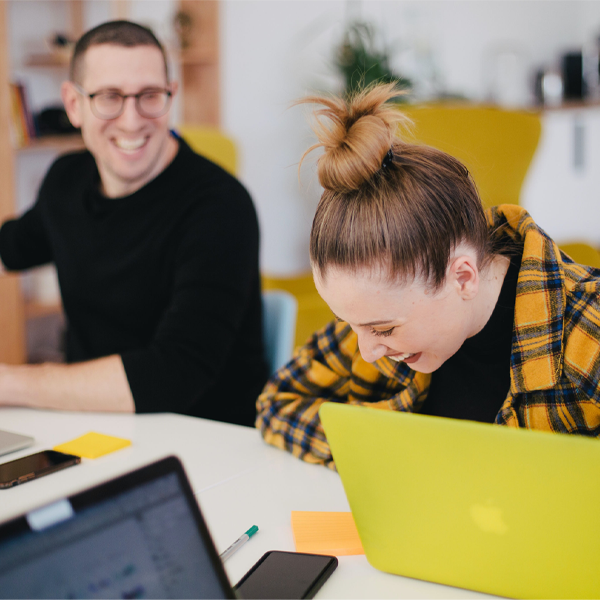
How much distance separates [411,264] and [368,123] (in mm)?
175

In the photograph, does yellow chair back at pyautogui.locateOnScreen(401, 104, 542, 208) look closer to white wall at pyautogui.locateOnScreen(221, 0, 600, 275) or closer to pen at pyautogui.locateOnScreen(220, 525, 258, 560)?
white wall at pyautogui.locateOnScreen(221, 0, 600, 275)

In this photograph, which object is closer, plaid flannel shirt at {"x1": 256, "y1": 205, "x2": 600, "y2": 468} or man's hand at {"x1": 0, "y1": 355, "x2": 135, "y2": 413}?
plaid flannel shirt at {"x1": 256, "y1": 205, "x2": 600, "y2": 468}

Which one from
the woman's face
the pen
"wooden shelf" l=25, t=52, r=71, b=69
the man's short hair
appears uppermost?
"wooden shelf" l=25, t=52, r=71, b=69

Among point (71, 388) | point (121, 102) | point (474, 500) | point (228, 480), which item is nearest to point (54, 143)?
point (121, 102)

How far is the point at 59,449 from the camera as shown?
1.02 metres

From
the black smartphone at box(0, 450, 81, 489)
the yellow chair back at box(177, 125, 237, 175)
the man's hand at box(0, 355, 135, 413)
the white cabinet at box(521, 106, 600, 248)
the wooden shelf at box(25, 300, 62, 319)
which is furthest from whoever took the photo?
the white cabinet at box(521, 106, 600, 248)

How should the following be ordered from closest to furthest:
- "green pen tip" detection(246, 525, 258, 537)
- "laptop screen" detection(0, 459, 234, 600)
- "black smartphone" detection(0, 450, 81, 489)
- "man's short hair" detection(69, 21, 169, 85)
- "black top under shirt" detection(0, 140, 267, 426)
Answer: "laptop screen" detection(0, 459, 234, 600) < "green pen tip" detection(246, 525, 258, 537) < "black smartphone" detection(0, 450, 81, 489) < "black top under shirt" detection(0, 140, 267, 426) < "man's short hair" detection(69, 21, 169, 85)

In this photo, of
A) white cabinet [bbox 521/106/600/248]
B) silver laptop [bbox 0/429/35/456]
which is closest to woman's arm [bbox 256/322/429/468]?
silver laptop [bbox 0/429/35/456]

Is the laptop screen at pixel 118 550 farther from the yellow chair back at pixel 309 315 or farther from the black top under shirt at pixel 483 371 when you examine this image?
the yellow chair back at pixel 309 315

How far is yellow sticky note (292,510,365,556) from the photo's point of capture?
0.76 metres

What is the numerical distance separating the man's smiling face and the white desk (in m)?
0.60

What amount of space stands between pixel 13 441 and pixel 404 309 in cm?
64

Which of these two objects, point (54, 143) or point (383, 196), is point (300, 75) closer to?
point (54, 143)

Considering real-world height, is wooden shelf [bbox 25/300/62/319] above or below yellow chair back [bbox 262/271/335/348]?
above
